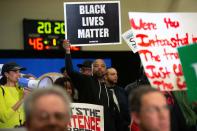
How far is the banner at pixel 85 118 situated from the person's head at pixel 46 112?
291 centimetres

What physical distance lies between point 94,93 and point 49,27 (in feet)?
18.1

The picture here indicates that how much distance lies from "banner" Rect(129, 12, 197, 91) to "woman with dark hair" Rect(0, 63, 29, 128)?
1.60 metres

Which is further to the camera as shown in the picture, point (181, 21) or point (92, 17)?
point (92, 17)

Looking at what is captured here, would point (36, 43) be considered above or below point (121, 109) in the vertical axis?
above

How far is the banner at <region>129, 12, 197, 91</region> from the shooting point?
4930 millimetres

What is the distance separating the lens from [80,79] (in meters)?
5.70

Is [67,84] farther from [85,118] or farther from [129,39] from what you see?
[129,39]

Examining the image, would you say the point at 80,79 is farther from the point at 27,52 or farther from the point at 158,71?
the point at 27,52

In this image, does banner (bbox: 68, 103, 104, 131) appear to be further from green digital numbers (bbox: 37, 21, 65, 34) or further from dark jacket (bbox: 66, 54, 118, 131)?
green digital numbers (bbox: 37, 21, 65, 34)

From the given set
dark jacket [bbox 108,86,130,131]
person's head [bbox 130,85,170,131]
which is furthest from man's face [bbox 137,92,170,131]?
dark jacket [bbox 108,86,130,131]

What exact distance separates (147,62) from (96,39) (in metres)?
1.70

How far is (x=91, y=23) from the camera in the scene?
257 inches

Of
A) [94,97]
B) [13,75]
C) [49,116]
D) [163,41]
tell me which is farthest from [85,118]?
[49,116]

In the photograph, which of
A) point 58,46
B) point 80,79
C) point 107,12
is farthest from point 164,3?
point 80,79
